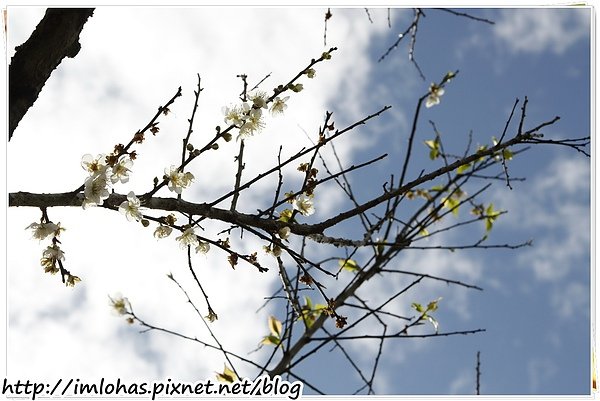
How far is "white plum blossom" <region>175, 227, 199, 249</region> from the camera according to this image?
196cm

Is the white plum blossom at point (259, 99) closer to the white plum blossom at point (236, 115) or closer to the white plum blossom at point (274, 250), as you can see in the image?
the white plum blossom at point (236, 115)

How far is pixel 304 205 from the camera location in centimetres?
212

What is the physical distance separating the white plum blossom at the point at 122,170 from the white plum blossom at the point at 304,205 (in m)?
0.67

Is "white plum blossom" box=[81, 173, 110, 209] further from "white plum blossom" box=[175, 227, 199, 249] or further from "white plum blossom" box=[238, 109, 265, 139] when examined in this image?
"white plum blossom" box=[238, 109, 265, 139]

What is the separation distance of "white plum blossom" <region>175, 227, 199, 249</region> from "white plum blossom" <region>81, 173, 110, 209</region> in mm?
327

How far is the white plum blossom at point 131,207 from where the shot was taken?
1781 millimetres

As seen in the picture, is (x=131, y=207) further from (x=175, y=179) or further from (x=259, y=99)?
(x=259, y=99)

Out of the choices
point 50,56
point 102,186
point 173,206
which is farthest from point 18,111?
point 173,206

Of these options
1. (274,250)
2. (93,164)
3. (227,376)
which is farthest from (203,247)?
(227,376)

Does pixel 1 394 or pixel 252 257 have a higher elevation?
pixel 252 257

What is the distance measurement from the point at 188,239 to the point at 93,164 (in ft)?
1.47

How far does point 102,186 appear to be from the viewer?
179cm

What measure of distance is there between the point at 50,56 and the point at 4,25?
1.10ft

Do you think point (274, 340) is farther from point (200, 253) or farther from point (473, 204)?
point (473, 204)
